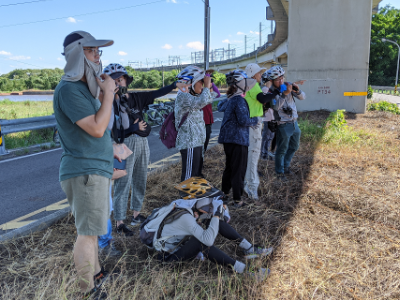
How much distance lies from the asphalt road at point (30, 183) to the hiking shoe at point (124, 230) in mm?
1716

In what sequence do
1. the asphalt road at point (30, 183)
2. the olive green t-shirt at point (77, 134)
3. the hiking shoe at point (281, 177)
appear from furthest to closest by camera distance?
1. the hiking shoe at point (281, 177)
2. the asphalt road at point (30, 183)
3. the olive green t-shirt at point (77, 134)

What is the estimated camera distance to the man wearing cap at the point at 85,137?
2.14 m

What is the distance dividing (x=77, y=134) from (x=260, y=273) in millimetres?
1817

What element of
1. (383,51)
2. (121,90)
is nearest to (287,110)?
(121,90)

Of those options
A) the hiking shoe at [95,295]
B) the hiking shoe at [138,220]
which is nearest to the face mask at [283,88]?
the hiking shoe at [138,220]

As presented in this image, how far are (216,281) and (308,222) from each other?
1.67m

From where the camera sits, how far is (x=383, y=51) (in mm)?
56500

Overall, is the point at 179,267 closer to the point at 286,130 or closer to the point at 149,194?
the point at 149,194

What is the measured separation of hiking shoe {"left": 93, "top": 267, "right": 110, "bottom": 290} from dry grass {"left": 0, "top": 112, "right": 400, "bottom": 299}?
0.35 feet

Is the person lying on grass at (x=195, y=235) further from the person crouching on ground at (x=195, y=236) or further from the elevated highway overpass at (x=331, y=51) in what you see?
the elevated highway overpass at (x=331, y=51)

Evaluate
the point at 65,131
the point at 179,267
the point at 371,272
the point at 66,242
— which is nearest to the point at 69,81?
the point at 65,131

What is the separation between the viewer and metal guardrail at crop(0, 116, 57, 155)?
851 cm

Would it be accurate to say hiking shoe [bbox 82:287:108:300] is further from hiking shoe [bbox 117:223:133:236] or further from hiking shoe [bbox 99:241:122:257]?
hiking shoe [bbox 117:223:133:236]

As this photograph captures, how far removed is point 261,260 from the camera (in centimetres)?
305
